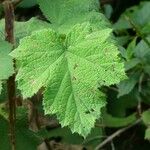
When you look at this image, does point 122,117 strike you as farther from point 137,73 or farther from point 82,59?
point 82,59

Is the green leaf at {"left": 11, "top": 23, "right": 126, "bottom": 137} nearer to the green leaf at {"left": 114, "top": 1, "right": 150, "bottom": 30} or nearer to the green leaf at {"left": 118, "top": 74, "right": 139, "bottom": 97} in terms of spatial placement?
the green leaf at {"left": 118, "top": 74, "right": 139, "bottom": 97}

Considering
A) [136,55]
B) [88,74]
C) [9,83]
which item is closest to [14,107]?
[9,83]

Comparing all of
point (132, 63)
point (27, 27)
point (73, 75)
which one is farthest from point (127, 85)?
point (73, 75)

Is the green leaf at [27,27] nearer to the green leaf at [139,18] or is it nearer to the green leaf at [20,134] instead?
the green leaf at [20,134]

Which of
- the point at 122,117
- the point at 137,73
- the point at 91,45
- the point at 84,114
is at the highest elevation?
the point at 91,45

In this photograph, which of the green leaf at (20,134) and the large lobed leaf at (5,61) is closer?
the large lobed leaf at (5,61)

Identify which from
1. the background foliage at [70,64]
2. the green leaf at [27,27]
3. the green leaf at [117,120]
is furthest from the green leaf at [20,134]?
the green leaf at [117,120]
